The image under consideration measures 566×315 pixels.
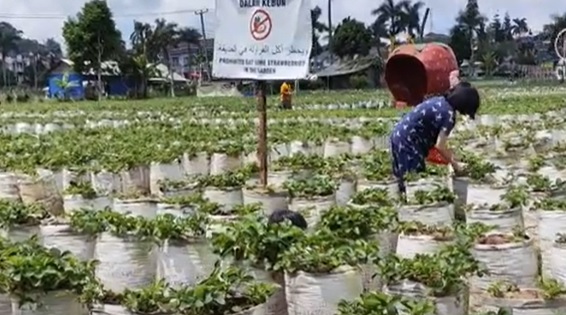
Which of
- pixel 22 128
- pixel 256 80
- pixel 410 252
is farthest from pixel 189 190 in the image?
pixel 22 128

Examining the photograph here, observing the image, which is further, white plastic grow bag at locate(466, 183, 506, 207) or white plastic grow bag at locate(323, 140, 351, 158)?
white plastic grow bag at locate(323, 140, 351, 158)

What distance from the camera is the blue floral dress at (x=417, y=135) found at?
21.4 ft

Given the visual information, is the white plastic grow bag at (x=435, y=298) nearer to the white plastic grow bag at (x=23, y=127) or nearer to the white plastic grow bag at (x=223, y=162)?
the white plastic grow bag at (x=223, y=162)

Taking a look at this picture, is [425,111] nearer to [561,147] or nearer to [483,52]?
[561,147]

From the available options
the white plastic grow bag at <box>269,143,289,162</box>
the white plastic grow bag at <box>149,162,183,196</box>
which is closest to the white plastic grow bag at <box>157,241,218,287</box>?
the white plastic grow bag at <box>149,162,183,196</box>

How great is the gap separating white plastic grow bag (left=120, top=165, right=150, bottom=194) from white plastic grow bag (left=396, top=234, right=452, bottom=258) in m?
→ 4.21

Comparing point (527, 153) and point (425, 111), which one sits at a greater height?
point (425, 111)

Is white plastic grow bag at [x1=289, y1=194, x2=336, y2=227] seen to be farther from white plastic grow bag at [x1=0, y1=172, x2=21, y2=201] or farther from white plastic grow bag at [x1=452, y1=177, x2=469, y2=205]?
white plastic grow bag at [x1=0, y1=172, x2=21, y2=201]

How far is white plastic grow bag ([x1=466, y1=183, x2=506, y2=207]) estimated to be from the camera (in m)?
6.03

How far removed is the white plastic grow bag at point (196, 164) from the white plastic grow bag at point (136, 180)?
821 mm

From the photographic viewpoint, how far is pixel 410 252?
4465mm

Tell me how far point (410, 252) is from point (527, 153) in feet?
17.1

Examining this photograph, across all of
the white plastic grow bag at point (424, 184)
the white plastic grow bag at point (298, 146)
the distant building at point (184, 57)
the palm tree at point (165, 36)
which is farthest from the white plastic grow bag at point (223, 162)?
the distant building at point (184, 57)

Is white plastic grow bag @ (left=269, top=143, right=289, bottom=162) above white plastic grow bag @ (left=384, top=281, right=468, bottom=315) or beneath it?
beneath
